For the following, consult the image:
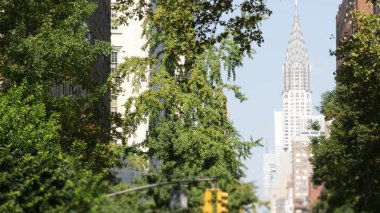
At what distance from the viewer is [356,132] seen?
65.0 m

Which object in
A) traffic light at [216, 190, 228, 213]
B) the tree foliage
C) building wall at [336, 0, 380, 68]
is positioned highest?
building wall at [336, 0, 380, 68]

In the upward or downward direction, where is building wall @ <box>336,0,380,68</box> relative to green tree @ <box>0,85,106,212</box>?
upward

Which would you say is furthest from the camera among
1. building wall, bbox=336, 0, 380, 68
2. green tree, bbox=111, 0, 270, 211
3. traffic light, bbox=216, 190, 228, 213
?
building wall, bbox=336, 0, 380, 68

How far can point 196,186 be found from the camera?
90.6 feet

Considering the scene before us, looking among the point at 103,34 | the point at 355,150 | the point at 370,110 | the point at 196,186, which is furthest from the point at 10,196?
the point at 103,34

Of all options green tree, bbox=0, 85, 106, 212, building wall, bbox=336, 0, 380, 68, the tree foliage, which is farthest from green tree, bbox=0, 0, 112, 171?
building wall, bbox=336, 0, 380, 68

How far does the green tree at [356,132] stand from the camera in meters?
27.8

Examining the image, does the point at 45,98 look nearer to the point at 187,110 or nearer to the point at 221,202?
the point at 187,110

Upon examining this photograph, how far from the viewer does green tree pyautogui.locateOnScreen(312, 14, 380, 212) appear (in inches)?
1095

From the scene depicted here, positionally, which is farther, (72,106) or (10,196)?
(72,106)

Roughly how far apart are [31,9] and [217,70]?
490 inches

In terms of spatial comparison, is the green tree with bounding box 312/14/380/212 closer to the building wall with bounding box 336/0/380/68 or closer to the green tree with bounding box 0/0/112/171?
the green tree with bounding box 0/0/112/171

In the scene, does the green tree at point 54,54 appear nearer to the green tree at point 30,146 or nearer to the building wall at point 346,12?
the green tree at point 30,146

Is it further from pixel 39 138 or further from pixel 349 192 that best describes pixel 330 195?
pixel 39 138
